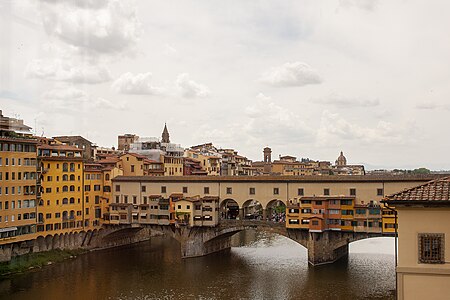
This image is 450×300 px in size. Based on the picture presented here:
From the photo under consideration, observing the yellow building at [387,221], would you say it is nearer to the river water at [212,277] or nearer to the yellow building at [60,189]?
the river water at [212,277]

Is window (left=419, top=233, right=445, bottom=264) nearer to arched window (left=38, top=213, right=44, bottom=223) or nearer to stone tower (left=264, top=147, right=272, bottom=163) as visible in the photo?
arched window (left=38, top=213, right=44, bottom=223)

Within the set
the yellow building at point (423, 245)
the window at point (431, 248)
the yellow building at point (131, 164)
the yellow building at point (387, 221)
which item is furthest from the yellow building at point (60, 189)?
the window at point (431, 248)

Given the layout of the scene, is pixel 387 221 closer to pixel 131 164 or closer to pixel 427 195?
pixel 427 195

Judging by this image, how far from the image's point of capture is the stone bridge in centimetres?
4916

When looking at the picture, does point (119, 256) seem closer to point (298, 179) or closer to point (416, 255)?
point (298, 179)

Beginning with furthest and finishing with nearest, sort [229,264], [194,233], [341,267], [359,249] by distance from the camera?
[359,249], [194,233], [229,264], [341,267]

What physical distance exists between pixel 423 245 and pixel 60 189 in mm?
46801

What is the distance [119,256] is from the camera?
56781mm

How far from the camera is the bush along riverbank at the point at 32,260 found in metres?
46.4

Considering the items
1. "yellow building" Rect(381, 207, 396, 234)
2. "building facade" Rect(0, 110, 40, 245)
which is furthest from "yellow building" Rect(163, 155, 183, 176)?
"yellow building" Rect(381, 207, 396, 234)

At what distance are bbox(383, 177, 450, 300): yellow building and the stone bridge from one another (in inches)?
1268

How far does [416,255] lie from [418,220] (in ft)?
3.88

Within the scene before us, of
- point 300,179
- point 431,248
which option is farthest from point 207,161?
point 431,248

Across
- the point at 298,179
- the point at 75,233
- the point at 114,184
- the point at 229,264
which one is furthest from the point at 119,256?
the point at 298,179
